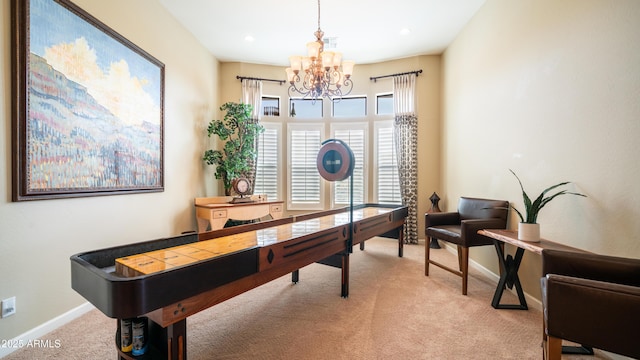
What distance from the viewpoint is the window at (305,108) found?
532cm

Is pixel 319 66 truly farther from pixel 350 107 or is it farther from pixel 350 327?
pixel 350 327

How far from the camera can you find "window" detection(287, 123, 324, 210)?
527 centimetres

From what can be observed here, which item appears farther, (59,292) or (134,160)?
(134,160)

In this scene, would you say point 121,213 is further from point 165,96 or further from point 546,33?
point 546,33

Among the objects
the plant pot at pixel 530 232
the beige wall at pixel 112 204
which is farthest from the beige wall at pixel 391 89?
the plant pot at pixel 530 232

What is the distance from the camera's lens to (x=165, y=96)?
3504 mm

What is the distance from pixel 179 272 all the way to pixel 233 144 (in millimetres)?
3549

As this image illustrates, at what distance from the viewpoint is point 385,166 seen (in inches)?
199

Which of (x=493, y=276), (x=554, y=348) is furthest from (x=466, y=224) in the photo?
(x=554, y=348)

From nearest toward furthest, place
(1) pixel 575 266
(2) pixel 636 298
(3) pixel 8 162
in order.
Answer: (2) pixel 636 298 → (1) pixel 575 266 → (3) pixel 8 162

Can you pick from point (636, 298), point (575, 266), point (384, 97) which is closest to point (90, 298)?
point (636, 298)

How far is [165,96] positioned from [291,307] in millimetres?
3104

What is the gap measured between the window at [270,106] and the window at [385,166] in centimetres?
201

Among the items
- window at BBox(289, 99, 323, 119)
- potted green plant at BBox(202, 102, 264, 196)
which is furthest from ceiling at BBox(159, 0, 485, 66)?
potted green plant at BBox(202, 102, 264, 196)
